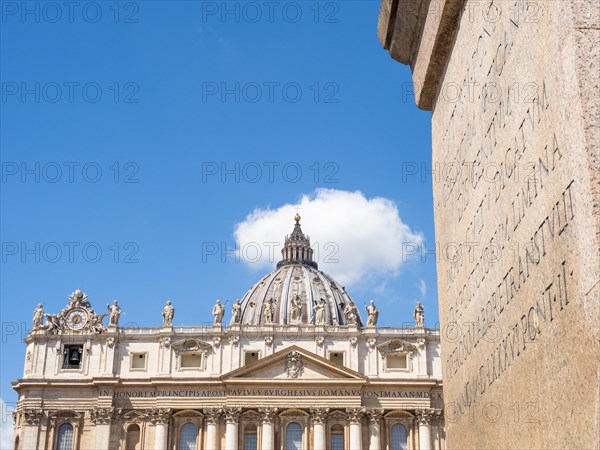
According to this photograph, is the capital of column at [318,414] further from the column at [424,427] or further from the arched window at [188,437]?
the arched window at [188,437]

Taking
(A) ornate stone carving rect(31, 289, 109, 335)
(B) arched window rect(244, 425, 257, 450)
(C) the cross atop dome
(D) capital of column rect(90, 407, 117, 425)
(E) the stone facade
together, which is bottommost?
(E) the stone facade

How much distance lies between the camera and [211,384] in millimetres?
52594

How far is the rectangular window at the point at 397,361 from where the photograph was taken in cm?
5372

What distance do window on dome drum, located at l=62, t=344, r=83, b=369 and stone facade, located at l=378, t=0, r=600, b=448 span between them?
5205 cm

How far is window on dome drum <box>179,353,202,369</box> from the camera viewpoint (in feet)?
176

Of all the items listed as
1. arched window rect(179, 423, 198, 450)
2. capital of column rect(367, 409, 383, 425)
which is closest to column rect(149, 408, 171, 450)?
arched window rect(179, 423, 198, 450)

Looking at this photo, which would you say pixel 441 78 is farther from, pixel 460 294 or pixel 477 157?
pixel 460 294

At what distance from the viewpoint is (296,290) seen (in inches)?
3391

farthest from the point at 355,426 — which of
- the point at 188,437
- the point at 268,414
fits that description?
the point at 188,437

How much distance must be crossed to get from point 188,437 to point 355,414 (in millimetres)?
10911

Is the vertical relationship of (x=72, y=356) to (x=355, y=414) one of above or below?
above

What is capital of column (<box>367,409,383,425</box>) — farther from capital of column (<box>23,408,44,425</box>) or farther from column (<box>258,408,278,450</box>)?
capital of column (<box>23,408,44,425</box>)

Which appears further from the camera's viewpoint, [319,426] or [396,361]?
[396,361]

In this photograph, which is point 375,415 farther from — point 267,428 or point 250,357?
point 250,357
